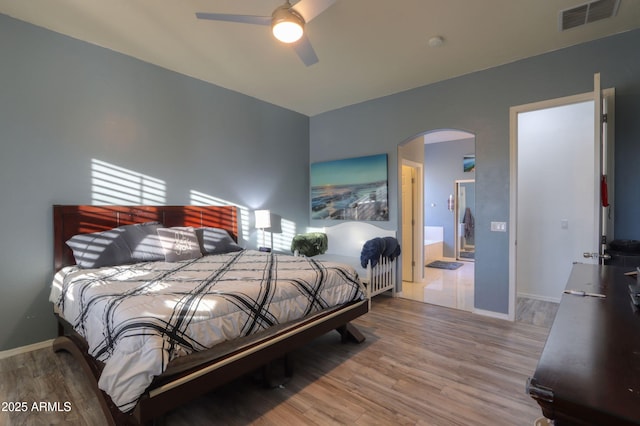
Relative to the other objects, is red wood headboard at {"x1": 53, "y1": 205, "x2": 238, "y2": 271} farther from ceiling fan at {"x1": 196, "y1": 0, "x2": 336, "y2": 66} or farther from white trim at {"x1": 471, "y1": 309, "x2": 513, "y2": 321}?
white trim at {"x1": 471, "y1": 309, "x2": 513, "y2": 321}

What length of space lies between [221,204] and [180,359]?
2.80 m

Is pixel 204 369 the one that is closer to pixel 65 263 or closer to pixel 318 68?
pixel 65 263

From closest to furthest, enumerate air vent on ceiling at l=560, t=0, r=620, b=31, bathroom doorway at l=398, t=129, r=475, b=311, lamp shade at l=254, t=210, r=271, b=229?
1. air vent on ceiling at l=560, t=0, r=620, b=31
2. lamp shade at l=254, t=210, r=271, b=229
3. bathroom doorway at l=398, t=129, r=475, b=311

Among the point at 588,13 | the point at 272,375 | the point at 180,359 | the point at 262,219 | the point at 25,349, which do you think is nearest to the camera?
the point at 180,359

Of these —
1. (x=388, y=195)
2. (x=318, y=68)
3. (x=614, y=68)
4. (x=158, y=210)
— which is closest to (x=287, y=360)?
(x=158, y=210)

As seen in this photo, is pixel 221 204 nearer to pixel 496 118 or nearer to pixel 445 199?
pixel 496 118

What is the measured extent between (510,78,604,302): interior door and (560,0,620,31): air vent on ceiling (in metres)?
1.14

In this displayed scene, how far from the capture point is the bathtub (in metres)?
6.95

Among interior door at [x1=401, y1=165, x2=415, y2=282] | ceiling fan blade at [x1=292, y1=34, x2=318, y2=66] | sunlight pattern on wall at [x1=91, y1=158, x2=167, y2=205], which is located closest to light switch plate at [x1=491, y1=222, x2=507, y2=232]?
interior door at [x1=401, y1=165, x2=415, y2=282]

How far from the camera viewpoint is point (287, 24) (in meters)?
2.02

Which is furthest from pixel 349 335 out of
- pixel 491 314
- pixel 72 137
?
pixel 72 137

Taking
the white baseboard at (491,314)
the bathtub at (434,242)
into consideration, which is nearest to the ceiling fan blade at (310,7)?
the white baseboard at (491,314)

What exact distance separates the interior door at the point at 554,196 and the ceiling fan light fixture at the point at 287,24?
3.06 metres

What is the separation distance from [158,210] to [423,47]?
11.3 feet
